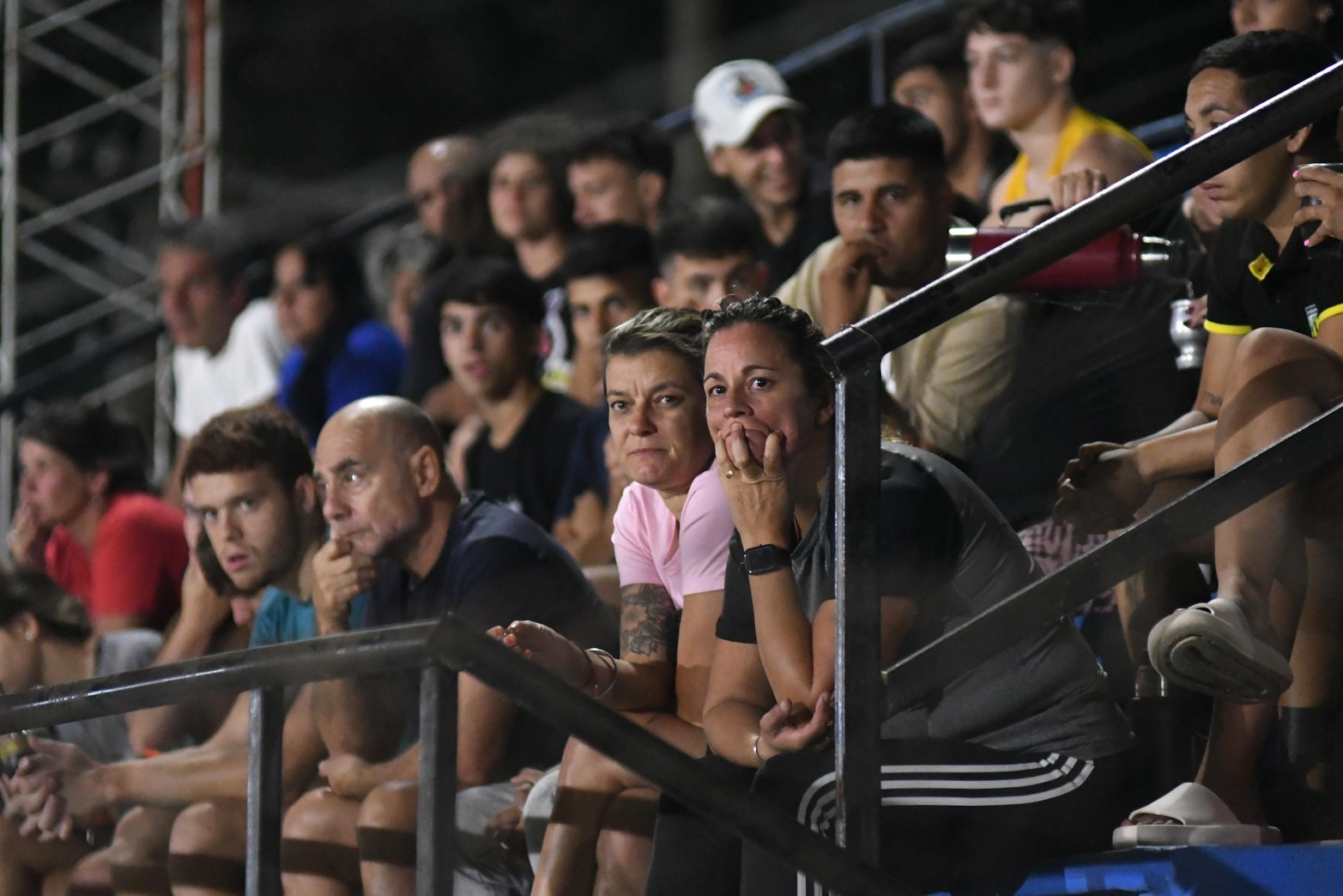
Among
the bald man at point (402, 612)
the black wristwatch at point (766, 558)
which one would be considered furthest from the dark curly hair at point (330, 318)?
the black wristwatch at point (766, 558)

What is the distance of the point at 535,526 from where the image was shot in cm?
375

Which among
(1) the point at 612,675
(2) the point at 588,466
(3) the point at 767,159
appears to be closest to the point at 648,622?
(1) the point at 612,675

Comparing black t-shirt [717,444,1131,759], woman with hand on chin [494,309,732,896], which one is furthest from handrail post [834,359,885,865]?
woman with hand on chin [494,309,732,896]

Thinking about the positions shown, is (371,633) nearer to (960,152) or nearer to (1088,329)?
(1088,329)

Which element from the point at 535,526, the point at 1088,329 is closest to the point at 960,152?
the point at 1088,329

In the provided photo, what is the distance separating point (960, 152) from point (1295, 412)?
271cm

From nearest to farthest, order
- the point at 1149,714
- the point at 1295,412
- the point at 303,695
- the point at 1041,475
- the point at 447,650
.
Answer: the point at 447,650 < the point at 1295,412 < the point at 1149,714 < the point at 1041,475 < the point at 303,695

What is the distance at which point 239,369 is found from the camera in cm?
684

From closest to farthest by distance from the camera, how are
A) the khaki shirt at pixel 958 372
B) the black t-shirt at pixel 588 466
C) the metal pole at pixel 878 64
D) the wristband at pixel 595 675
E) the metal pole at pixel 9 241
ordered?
the wristband at pixel 595 675 → the khaki shirt at pixel 958 372 → the black t-shirt at pixel 588 466 → the metal pole at pixel 878 64 → the metal pole at pixel 9 241

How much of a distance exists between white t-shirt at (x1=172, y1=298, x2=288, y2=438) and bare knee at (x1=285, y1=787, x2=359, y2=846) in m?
3.35

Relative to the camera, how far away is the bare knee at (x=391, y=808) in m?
3.25

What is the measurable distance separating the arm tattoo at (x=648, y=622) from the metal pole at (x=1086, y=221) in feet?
3.32

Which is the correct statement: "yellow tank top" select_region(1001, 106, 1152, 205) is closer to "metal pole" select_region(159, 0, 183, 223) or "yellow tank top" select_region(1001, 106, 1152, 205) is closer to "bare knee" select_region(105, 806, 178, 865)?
"bare knee" select_region(105, 806, 178, 865)

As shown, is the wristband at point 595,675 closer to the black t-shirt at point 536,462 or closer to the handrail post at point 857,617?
the handrail post at point 857,617
